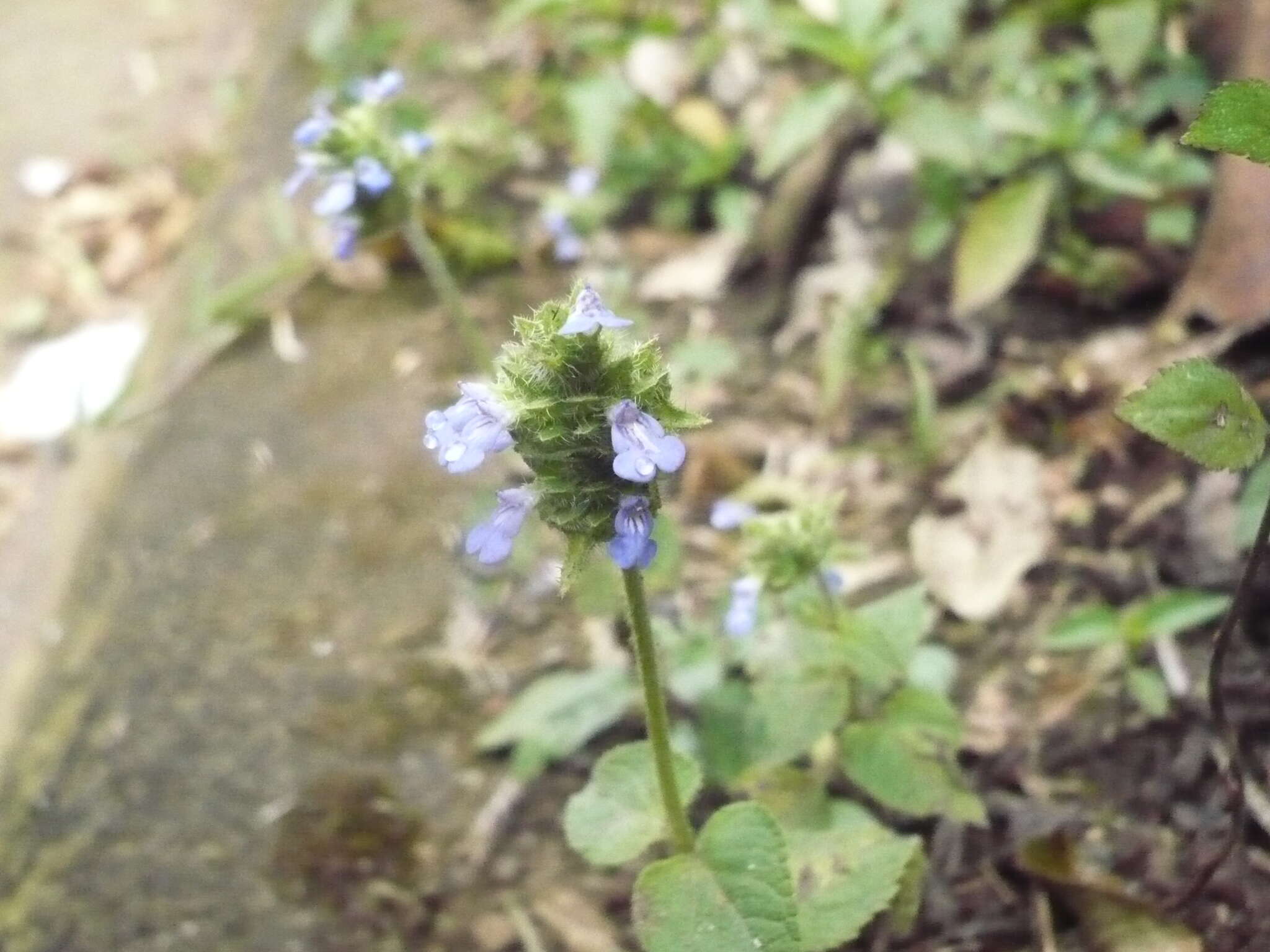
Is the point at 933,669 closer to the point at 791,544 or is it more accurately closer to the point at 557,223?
the point at 791,544

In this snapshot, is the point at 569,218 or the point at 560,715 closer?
the point at 560,715

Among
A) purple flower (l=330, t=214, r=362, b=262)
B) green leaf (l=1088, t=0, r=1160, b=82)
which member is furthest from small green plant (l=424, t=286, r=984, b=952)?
green leaf (l=1088, t=0, r=1160, b=82)

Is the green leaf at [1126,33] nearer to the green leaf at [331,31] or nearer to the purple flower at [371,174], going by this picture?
the purple flower at [371,174]

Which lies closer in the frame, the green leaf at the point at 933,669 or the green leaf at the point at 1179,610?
the green leaf at the point at 1179,610

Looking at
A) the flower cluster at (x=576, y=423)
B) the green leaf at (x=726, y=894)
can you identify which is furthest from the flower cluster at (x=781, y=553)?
the flower cluster at (x=576, y=423)

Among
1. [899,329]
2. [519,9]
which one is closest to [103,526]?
[519,9]

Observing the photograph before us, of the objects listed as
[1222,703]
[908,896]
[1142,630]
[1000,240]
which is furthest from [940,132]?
[908,896]

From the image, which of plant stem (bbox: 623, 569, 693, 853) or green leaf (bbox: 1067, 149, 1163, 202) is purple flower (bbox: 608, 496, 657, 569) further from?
green leaf (bbox: 1067, 149, 1163, 202)
